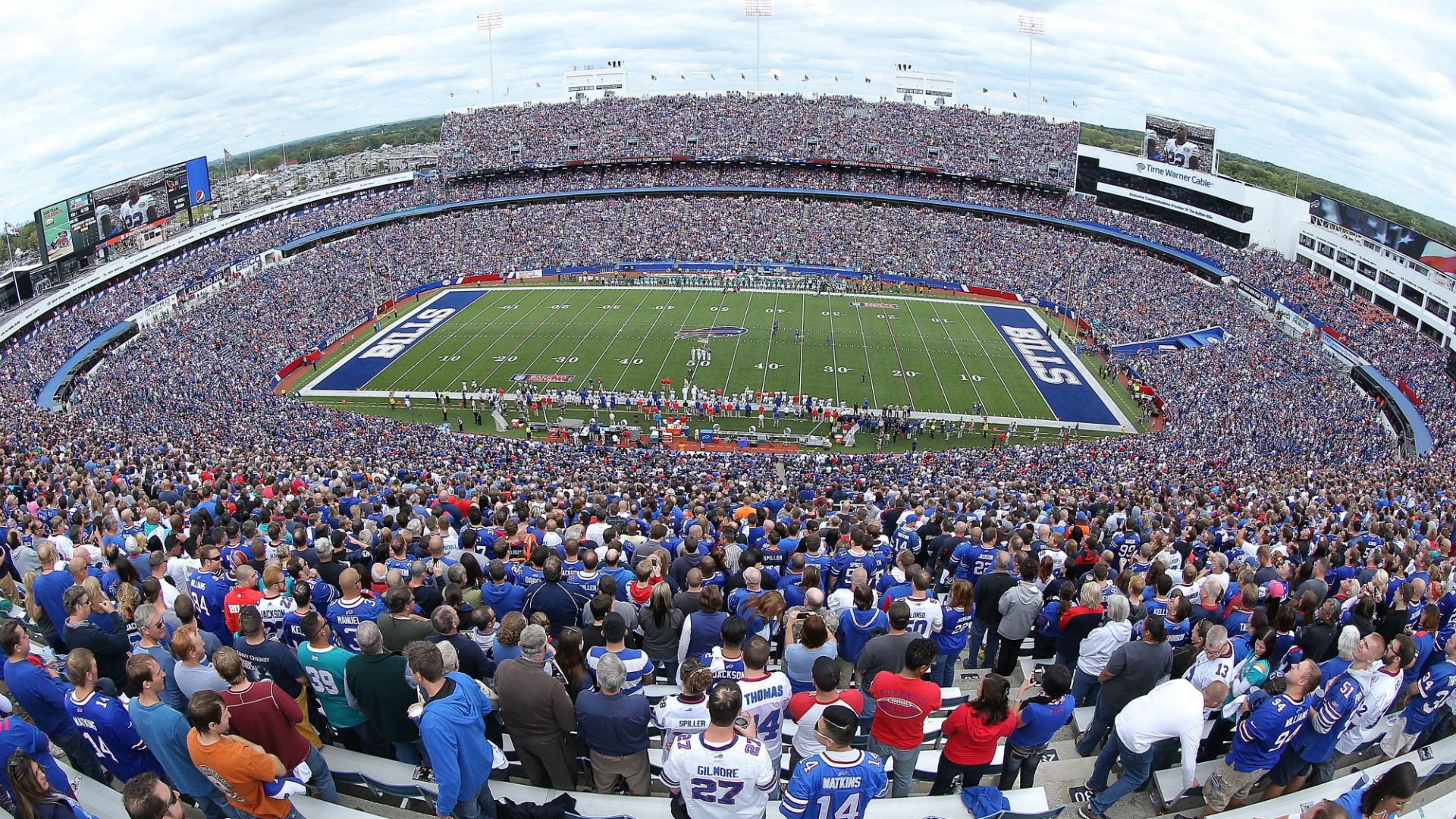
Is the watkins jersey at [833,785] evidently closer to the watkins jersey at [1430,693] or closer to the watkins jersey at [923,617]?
the watkins jersey at [923,617]

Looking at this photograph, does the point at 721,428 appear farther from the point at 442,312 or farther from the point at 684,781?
the point at 684,781

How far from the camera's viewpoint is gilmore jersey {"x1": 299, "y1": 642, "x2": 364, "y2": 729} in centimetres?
587

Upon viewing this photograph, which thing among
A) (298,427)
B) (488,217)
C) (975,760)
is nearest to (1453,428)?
(975,760)

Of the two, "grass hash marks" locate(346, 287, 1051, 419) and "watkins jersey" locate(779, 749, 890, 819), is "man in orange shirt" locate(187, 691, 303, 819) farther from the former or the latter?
"grass hash marks" locate(346, 287, 1051, 419)

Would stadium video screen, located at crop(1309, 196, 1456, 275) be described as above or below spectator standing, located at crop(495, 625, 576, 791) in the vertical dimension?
above

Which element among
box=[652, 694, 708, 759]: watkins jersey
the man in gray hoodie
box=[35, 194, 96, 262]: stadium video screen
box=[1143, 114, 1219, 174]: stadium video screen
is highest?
box=[1143, 114, 1219, 174]: stadium video screen

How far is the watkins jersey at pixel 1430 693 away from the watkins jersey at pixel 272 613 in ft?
27.9

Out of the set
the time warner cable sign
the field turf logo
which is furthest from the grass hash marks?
the time warner cable sign

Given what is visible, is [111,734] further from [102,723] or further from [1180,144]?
[1180,144]

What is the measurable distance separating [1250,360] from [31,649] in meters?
42.8

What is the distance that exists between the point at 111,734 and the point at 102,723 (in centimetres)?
11

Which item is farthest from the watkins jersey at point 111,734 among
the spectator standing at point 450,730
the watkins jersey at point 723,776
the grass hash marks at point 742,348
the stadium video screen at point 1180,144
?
the stadium video screen at point 1180,144

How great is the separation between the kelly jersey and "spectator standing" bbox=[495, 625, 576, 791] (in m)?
54.1

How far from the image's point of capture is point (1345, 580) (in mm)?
8047
